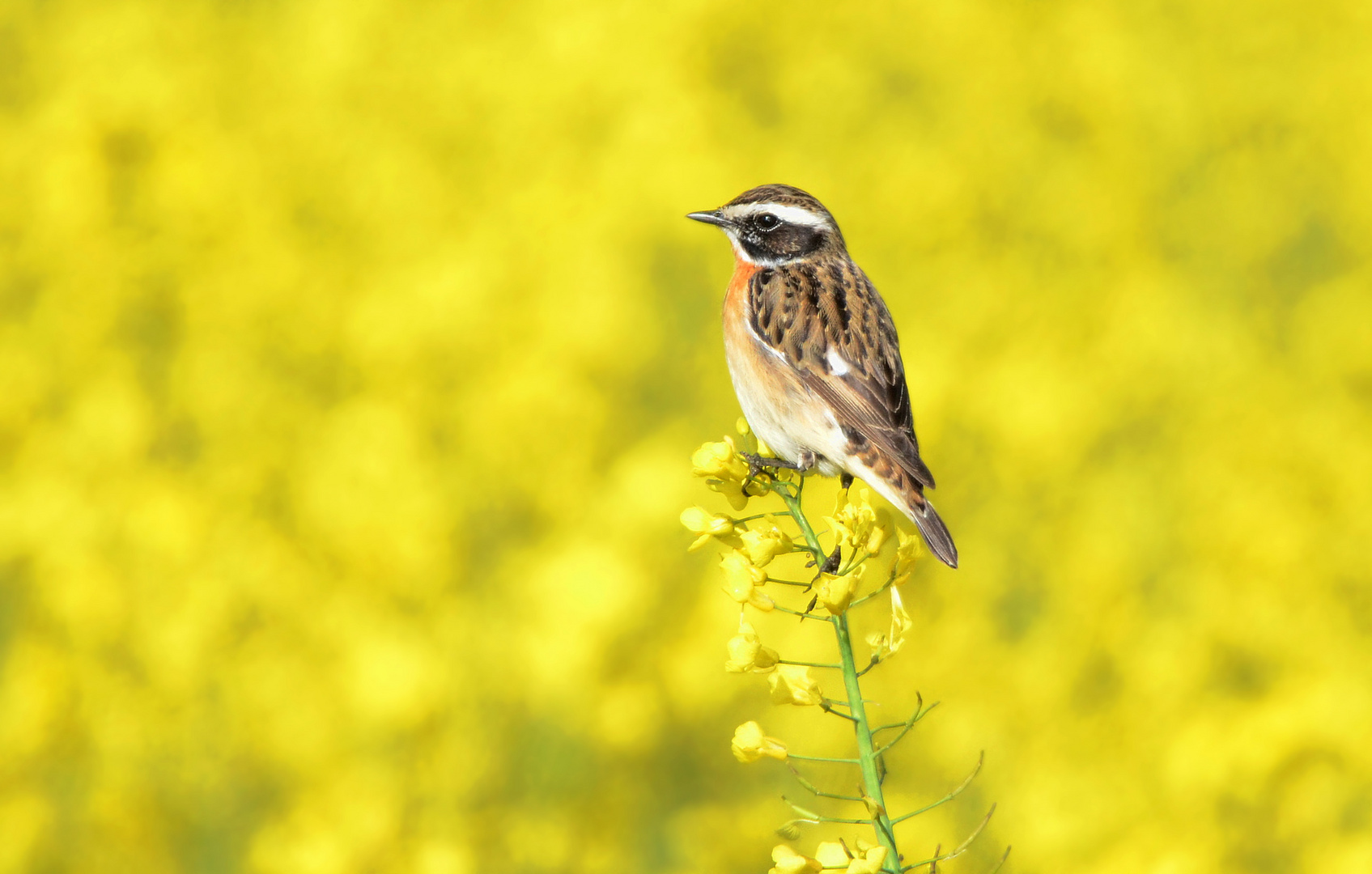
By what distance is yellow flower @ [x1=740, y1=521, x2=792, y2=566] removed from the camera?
7.39 ft

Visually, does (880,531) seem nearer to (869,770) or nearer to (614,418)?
(869,770)

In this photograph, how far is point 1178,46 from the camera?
8.57m

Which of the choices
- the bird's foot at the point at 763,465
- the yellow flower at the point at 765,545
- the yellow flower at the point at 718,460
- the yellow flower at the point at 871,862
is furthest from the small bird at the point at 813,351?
the yellow flower at the point at 871,862

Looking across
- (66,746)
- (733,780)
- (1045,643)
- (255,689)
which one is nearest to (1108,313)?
(1045,643)

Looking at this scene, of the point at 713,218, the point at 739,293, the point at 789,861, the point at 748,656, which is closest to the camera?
the point at 789,861

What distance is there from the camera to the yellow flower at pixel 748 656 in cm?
221

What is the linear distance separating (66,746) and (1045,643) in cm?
376

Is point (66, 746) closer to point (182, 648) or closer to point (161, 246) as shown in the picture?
point (182, 648)

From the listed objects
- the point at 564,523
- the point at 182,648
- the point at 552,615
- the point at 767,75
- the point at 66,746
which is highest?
the point at 767,75

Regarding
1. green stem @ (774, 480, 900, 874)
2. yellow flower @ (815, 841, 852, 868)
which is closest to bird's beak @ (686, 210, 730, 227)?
green stem @ (774, 480, 900, 874)

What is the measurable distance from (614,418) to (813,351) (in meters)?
2.51

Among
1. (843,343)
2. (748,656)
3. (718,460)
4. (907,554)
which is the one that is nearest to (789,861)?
(748,656)

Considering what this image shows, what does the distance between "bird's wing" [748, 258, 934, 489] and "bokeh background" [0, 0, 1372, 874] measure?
1.15 metres

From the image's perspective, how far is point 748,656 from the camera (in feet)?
7.27
